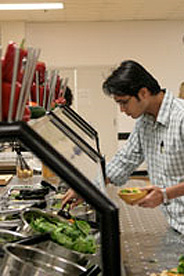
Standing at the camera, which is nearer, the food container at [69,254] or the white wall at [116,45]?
the food container at [69,254]

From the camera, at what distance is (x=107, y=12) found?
10375 millimetres

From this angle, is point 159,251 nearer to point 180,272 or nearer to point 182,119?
point 180,272

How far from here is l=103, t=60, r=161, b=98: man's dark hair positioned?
300 cm

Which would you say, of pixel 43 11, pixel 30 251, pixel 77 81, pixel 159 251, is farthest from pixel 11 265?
pixel 77 81

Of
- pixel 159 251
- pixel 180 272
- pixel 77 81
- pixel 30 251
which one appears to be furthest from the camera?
pixel 77 81

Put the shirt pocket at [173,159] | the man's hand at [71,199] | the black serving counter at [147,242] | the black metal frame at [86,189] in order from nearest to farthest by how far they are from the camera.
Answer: the black metal frame at [86,189], the black serving counter at [147,242], the man's hand at [71,199], the shirt pocket at [173,159]

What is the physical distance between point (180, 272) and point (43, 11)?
29.0ft

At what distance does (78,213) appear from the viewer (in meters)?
2.97

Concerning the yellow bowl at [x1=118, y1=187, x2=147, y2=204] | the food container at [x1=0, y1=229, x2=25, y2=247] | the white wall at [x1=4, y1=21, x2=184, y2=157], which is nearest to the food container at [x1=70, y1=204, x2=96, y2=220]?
the yellow bowl at [x1=118, y1=187, x2=147, y2=204]

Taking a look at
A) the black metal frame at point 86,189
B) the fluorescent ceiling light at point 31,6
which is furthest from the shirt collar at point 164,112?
the fluorescent ceiling light at point 31,6

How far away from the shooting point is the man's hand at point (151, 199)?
8.47ft

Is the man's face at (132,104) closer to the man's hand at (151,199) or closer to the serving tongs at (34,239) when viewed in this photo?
the man's hand at (151,199)

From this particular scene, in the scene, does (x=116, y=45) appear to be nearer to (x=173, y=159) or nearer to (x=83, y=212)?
(x=173, y=159)

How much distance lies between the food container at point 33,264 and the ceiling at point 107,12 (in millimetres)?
7639
